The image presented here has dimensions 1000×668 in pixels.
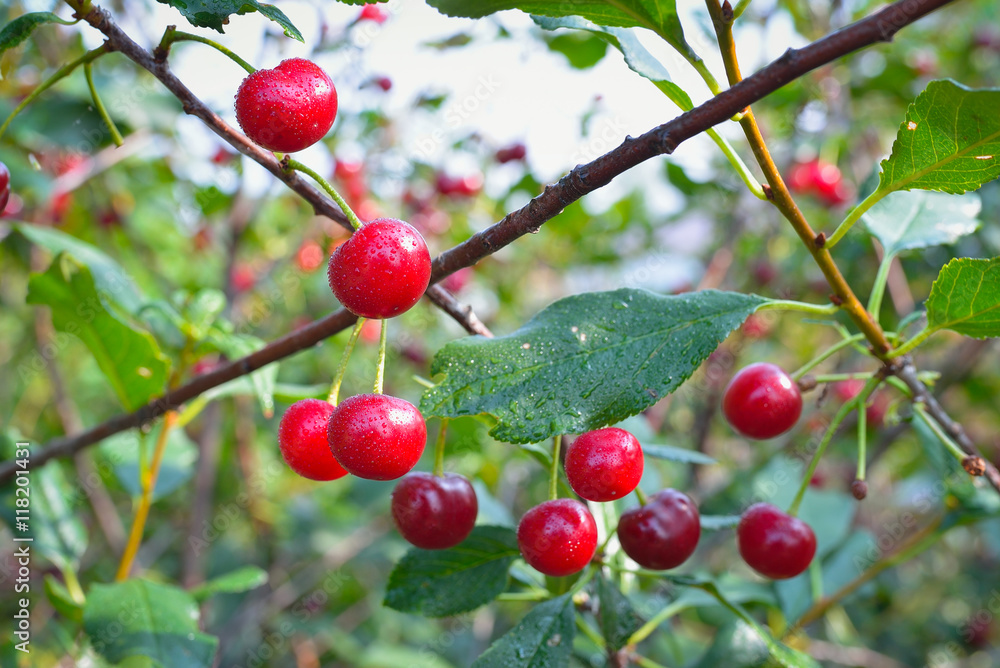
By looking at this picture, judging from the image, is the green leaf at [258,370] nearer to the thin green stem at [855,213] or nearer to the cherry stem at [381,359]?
the cherry stem at [381,359]

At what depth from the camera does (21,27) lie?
888mm

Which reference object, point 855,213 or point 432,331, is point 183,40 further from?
point 432,331

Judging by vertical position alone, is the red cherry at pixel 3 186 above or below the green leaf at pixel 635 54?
below

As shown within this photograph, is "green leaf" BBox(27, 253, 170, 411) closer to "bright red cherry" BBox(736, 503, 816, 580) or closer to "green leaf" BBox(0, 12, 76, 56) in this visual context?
"green leaf" BBox(0, 12, 76, 56)

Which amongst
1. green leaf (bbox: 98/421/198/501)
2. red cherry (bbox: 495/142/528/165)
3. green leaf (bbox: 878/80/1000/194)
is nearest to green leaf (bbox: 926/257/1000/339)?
green leaf (bbox: 878/80/1000/194)

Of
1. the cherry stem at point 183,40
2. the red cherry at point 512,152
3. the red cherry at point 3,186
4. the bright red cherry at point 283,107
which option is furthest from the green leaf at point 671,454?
the red cherry at point 512,152

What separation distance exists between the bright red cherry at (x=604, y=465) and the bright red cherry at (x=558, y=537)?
0.04 meters

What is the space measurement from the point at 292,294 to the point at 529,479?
1627 millimetres

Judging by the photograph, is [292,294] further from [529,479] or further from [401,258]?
[401,258]

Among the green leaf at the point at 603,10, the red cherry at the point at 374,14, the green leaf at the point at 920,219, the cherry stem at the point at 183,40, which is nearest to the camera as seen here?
the cherry stem at the point at 183,40

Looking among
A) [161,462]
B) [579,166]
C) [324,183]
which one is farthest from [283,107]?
[161,462]

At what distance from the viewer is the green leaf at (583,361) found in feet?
2.77

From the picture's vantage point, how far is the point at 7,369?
4812mm

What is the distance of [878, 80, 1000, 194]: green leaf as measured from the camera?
2.67ft
